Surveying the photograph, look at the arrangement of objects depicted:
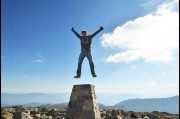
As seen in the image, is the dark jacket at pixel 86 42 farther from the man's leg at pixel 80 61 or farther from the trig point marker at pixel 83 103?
the trig point marker at pixel 83 103

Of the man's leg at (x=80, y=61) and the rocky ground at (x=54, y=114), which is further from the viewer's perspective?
the rocky ground at (x=54, y=114)

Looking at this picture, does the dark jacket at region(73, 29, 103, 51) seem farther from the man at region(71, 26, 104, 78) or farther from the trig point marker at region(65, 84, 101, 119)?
the trig point marker at region(65, 84, 101, 119)

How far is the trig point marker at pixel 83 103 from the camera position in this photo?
1379 centimetres

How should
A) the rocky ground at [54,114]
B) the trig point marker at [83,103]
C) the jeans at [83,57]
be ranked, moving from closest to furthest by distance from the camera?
the trig point marker at [83,103]
the jeans at [83,57]
the rocky ground at [54,114]

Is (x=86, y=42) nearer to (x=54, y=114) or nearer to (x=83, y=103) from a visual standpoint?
(x=83, y=103)

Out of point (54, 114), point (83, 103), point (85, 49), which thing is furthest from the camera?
point (54, 114)

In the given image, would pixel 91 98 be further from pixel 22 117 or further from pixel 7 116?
pixel 7 116

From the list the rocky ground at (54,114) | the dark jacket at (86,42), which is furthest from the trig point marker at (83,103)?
the rocky ground at (54,114)

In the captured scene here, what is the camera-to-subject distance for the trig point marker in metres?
13.8

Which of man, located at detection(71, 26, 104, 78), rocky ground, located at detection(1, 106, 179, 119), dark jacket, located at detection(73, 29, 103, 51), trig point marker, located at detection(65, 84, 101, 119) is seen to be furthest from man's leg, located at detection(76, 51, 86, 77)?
rocky ground, located at detection(1, 106, 179, 119)

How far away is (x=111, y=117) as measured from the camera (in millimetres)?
27219

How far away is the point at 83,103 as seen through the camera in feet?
46.1

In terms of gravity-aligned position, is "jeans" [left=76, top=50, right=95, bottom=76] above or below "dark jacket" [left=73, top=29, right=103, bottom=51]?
below

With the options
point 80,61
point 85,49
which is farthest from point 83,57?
point 85,49
